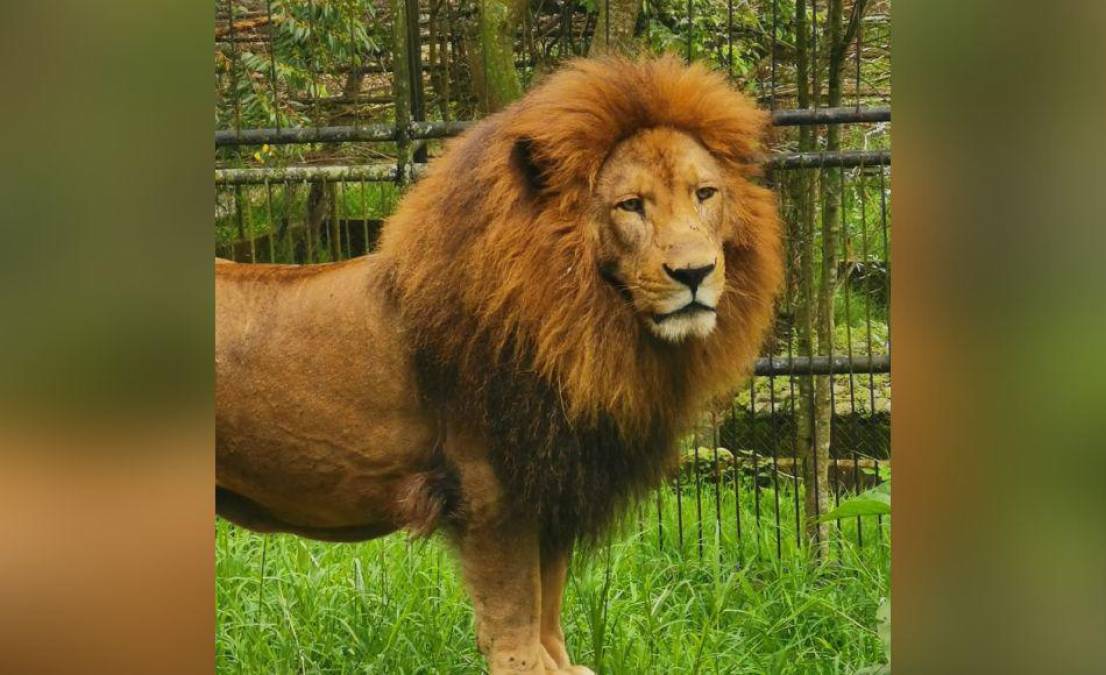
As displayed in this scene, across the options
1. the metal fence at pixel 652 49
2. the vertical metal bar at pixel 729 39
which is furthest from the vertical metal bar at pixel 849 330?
the vertical metal bar at pixel 729 39

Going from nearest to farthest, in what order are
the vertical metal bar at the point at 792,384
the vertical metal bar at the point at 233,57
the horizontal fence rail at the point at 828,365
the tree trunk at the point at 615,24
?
the tree trunk at the point at 615,24, the vertical metal bar at the point at 792,384, the vertical metal bar at the point at 233,57, the horizontal fence rail at the point at 828,365

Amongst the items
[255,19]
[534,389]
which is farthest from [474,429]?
[255,19]

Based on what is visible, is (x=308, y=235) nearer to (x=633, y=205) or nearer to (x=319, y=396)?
(x=319, y=396)

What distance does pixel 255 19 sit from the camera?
2.24 metres

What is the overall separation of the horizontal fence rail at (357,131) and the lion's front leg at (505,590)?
76cm

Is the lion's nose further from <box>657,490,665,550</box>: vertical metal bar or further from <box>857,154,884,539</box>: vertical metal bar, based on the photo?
<box>857,154,884,539</box>: vertical metal bar

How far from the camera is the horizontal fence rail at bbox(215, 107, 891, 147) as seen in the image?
216 centimetres

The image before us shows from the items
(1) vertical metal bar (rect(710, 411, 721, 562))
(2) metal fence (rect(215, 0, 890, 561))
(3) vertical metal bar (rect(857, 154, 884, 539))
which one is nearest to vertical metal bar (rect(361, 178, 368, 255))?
(2) metal fence (rect(215, 0, 890, 561))

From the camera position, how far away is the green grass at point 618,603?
2010mm

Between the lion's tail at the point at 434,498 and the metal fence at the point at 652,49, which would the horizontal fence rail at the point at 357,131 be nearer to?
the metal fence at the point at 652,49

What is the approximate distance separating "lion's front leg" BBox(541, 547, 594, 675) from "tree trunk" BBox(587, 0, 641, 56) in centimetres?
83
